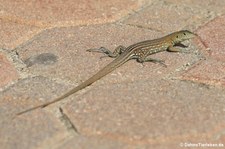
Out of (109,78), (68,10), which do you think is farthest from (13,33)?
(109,78)

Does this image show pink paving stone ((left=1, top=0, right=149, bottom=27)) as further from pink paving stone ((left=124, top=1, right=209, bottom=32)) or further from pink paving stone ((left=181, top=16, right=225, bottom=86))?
pink paving stone ((left=181, top=16, right=225, bottom=86))

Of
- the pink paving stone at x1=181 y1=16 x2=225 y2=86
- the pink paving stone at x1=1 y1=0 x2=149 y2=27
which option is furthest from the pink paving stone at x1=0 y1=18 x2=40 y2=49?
the pink paving stone at x1=181 y1=16 x2=225 y2=86

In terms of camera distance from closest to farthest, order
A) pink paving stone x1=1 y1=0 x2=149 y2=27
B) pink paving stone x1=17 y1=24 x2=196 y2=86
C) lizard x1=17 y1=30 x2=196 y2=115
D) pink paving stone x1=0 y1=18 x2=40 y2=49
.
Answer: pink paving stone x1=17 y1=24 x2=196 y2=86
lizard x1=17 y1=30 x2=196 y2=115
pink paving stone x1=0 y1=18 x2=40 y2=49
pink paving stone x1=1 y1=0 x2=149 y2=27

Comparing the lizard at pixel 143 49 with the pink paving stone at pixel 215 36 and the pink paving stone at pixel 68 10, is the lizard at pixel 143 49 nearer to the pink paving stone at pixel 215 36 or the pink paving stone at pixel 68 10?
the pink paving stone at pixel 215 36

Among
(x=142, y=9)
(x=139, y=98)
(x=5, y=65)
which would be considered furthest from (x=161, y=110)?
(x=142, y=9)

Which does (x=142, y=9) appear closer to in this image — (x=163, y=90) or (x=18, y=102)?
(x=163, y=90)

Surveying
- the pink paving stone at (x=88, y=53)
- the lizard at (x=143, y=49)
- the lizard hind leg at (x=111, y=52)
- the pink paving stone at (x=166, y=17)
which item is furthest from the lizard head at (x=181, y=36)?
the lizard hind leg at (x=111, y=52)

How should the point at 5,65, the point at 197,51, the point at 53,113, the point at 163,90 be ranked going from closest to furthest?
the point at 53,113 < the point at 163,90 < the point at 5,65 < the point at 197,51
